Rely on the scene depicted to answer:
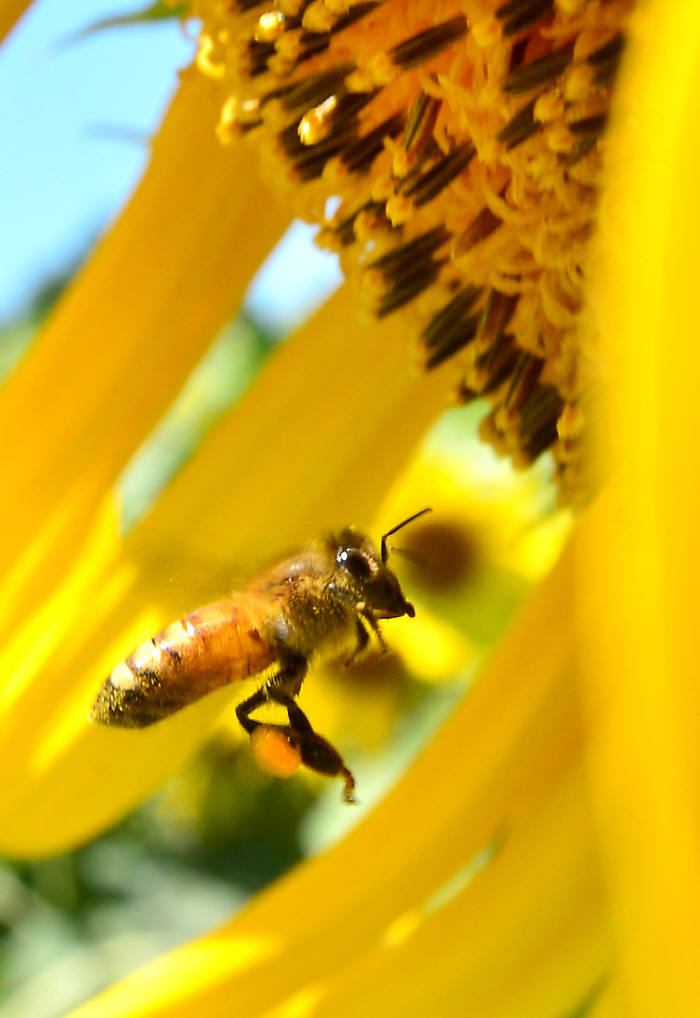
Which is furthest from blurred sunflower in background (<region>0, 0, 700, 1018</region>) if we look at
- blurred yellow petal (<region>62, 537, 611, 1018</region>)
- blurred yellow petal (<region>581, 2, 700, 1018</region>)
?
blurred yellow petal (<region>581, 2, 700, 1018</region>)

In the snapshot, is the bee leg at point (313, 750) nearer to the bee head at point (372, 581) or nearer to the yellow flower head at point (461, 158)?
the bee head at point (372, 581)

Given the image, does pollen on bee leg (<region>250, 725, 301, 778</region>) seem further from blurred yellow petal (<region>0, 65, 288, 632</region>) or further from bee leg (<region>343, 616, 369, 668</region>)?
blurred yellow petal (<region>0, 65, 288, 632</region>)

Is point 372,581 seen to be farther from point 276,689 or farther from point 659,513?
point 659,513

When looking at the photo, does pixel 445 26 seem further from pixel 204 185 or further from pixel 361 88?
pixel 204 185

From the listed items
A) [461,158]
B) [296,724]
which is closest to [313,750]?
[296,724]

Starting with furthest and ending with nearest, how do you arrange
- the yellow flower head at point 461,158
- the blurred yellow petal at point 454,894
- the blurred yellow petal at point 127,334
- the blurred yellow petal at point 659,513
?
1. the blurred yellow petal at point 127,334
2. the blurred yellow petal at point 454,894
3. the yellow flower head at point 461,158
4. the blurred yellow petal at point 659,513

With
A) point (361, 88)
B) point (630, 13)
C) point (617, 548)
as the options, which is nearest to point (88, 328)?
point (361, 88)

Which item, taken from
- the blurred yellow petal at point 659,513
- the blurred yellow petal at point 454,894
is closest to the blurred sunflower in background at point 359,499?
the blurred yellow petal at point 454,894

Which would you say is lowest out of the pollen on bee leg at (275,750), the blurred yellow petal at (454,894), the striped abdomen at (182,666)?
the blurred yellow petal at (454,894)
